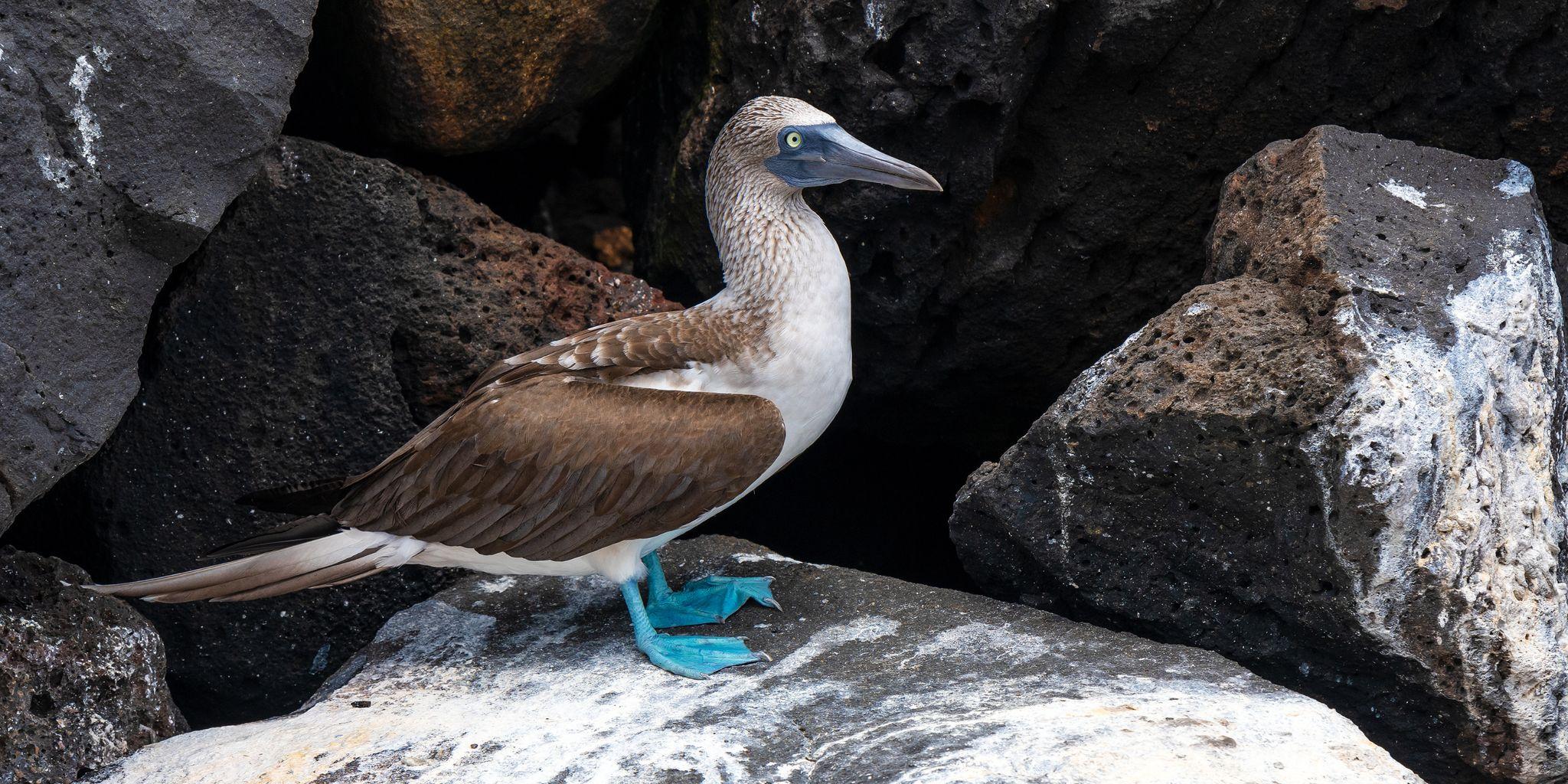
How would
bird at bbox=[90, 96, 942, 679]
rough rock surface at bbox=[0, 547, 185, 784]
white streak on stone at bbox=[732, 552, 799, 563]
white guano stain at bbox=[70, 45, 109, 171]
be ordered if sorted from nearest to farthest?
white guano stain at bbox=[70, 45, 109, 171], rough rock surface at bbox=[0, 547, 185, 784], bird at bbox=[90, 96, 942, 679], white streak on stone at bbox=[732, 552, 799, 563]

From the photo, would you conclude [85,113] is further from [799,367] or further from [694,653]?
[694,653]

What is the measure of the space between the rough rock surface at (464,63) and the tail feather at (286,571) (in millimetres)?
1651

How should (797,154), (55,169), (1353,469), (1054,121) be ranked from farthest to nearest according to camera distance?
1. (1054,121)
2. (797,154)
3. (55,169)
4. (1353,469)

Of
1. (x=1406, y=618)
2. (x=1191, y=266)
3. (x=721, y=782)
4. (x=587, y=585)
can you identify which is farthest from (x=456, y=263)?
(x=1406, y=618)

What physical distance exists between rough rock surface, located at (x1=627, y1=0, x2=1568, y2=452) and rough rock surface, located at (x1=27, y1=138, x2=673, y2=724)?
3.37ft

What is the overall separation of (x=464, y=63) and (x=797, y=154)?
132cm

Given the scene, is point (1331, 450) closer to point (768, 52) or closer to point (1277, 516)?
point (1277, 516)

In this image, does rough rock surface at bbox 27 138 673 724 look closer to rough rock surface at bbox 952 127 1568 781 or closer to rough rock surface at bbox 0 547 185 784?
rough rock surface at bbox 0 547 185 784

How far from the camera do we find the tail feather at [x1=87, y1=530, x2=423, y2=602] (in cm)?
358

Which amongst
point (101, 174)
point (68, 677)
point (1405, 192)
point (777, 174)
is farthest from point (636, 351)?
point (1405, 192)

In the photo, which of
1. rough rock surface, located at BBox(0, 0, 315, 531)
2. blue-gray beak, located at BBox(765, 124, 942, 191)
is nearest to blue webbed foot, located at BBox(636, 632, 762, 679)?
blue-gray beak, located at BBox(765, 124, 942, 191)

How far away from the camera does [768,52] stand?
4629mm

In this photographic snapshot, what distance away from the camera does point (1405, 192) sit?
382cm

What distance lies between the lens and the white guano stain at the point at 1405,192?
12.5 ft
